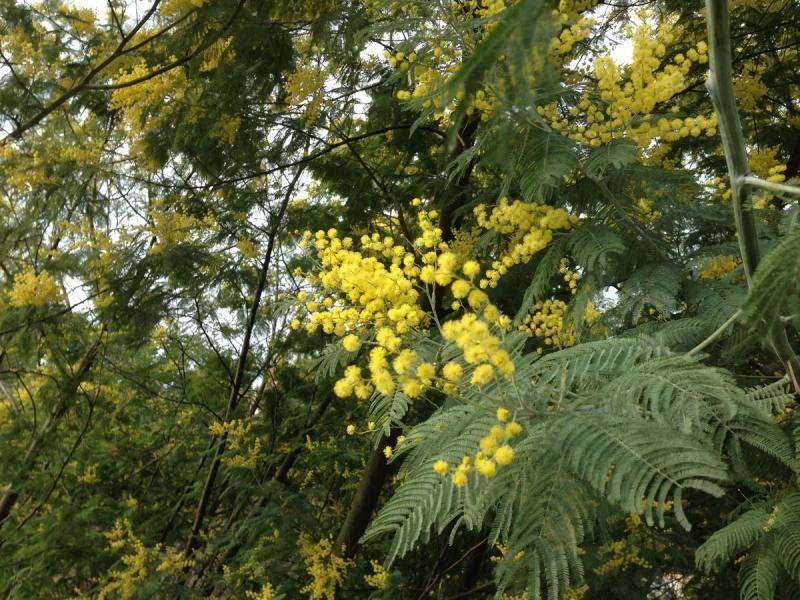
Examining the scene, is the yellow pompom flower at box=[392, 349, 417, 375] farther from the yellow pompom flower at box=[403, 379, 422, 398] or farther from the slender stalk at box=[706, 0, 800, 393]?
the slender stalk at box=[706, 0, 800, 393]

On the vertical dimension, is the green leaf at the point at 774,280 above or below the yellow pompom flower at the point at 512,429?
above

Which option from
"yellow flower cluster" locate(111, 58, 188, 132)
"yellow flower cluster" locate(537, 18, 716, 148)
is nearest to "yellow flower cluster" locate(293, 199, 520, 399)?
"yellow flower cluster" locate(537, 18, 716, 148)

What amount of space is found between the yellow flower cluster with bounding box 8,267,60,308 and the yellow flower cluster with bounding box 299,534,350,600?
3.34 m

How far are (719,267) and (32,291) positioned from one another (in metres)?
5.74

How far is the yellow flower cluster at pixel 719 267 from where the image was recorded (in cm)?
253

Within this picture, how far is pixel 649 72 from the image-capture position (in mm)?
2381

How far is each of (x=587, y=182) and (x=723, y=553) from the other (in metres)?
1.50

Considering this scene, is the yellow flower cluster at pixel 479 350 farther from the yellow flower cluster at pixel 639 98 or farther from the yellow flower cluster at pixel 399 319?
the yellow flower cluster at pixel 639 98

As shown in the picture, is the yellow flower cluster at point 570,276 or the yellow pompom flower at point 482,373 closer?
the yellow pompom flower at point 482,373

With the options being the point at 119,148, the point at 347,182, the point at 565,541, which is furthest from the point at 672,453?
the point at 119,148

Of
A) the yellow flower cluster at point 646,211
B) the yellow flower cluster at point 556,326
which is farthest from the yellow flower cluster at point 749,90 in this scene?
the yellow flower cluster at point 556,326

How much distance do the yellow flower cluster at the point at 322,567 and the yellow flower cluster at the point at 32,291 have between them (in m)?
3.34

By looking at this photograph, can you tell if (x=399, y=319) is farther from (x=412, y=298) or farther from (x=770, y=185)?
(x=770, y=185)

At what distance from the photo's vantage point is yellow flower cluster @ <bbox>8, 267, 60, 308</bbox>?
18.3 feet
